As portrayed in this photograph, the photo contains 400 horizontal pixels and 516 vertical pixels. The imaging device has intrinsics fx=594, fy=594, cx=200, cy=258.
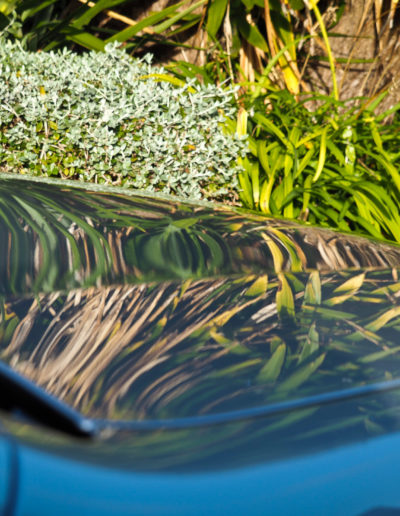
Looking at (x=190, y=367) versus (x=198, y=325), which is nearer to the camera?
(x=190, y=367)

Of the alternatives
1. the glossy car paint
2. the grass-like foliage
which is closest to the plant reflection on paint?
the glossy car paint

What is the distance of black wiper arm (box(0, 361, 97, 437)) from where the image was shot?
612 millimetres

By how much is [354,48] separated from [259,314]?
4.05 m

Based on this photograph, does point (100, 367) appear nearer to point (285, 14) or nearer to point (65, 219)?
point (65, 219)

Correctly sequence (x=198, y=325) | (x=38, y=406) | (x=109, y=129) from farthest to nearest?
1. (x=109, y=129)
2. (x=198, y=325)
3. (x=38, y=406)

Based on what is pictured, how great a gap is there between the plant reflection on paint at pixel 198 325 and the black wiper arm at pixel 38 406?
0.02 m

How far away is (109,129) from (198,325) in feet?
8.42

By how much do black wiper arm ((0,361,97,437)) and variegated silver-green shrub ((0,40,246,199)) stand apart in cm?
245

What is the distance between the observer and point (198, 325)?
0.87 meters

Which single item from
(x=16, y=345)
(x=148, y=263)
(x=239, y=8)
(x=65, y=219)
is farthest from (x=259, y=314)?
(x=239, y=8)

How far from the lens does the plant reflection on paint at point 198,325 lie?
0.65 m

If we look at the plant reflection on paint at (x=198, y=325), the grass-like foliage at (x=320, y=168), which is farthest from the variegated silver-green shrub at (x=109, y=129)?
the plant reflection on paint at (x=198, y=325)

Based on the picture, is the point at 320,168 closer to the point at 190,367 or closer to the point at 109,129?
the point at 109,129

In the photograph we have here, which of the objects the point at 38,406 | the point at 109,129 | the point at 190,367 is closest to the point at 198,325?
the point at 190,367
